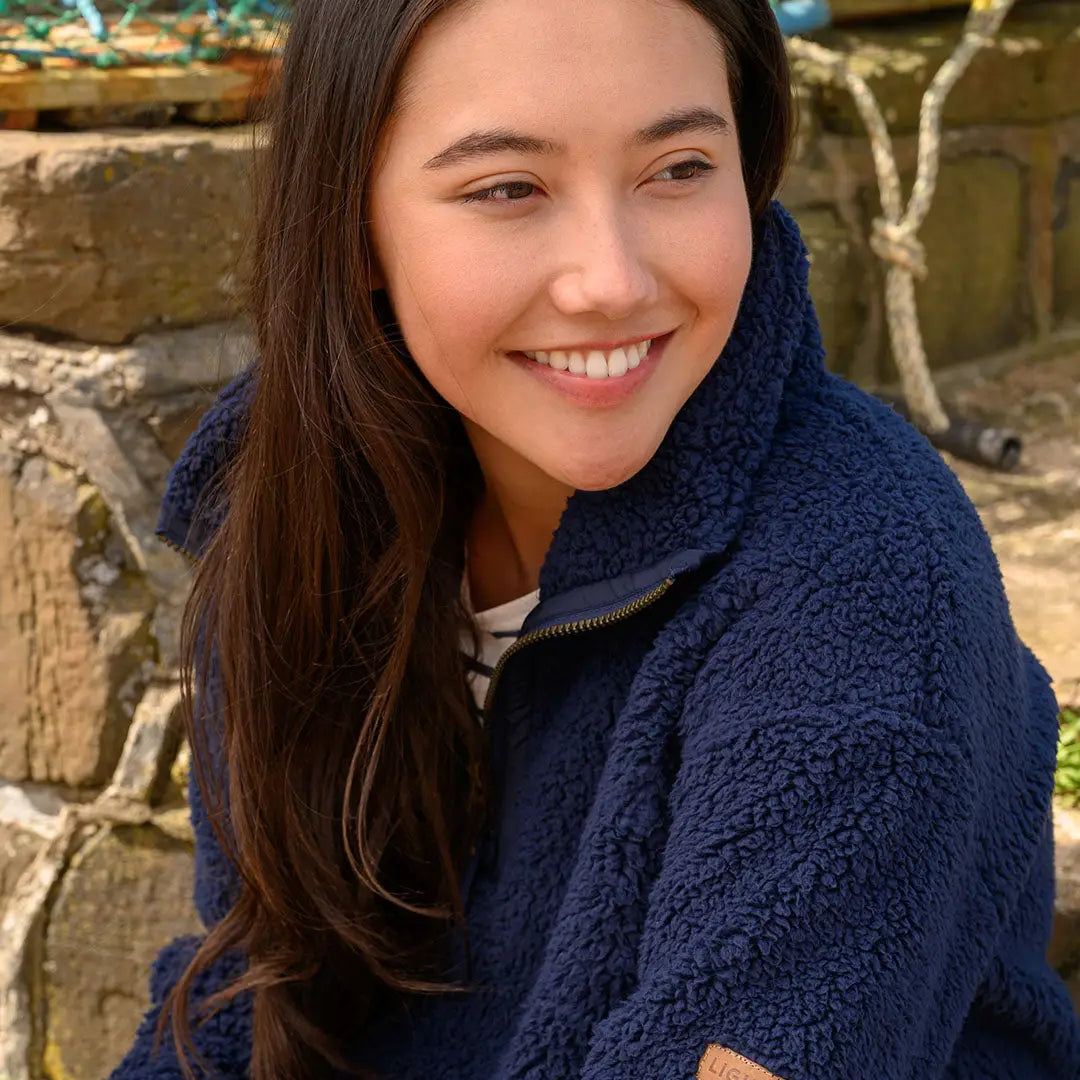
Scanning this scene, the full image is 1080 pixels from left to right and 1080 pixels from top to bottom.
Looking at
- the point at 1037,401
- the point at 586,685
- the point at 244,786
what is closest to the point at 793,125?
the point at 586,685

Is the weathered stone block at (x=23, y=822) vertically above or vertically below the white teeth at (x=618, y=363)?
below

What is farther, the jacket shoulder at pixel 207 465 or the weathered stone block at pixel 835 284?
the weathered stone block at pixel 835 284

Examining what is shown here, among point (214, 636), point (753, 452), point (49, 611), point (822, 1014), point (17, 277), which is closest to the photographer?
point (822, 1014)

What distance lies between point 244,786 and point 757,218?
27.7 inches

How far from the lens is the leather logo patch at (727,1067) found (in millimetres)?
1001

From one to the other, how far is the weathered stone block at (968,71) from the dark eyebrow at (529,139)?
4.86 ft

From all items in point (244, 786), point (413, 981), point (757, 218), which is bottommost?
point (413, 981)

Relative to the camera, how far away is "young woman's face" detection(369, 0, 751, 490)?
1.05m

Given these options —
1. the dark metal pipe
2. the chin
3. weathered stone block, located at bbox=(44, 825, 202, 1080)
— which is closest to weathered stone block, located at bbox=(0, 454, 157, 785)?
weathered stone block, located at bbox=(44, 825, 202, 1080)

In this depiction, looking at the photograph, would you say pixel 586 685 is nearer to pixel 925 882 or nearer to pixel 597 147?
pixel 925 882

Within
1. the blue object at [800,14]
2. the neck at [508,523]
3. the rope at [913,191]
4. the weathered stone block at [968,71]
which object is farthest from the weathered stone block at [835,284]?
the neck at [508,523]

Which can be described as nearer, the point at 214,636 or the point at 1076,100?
the point at 214,636

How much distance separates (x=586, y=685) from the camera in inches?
49.6

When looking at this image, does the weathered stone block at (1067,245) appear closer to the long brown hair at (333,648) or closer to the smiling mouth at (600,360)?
the long brown hair at (333,648)
